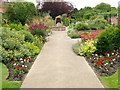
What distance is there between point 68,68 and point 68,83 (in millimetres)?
1374

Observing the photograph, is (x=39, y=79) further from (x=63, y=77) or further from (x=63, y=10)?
(x=63, y=10)

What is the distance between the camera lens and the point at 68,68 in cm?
607

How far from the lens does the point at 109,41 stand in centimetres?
798

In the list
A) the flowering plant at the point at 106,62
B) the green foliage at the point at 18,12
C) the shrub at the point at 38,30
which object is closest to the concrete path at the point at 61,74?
the flowering plant at the point at 106,62

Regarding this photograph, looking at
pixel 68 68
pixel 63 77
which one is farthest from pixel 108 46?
pixel 63 77

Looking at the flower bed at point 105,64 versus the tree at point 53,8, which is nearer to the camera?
the flower bed at point 105,64

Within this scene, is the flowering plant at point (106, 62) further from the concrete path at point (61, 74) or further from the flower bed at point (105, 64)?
the concrete path at point (61, 74)

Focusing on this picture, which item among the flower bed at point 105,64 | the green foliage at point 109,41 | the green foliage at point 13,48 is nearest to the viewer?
the flower bed at point 105,64

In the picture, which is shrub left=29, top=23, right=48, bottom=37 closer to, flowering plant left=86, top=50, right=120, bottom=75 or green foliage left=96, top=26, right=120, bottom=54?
green foliage left=96, top=26, right=120, bottom=54

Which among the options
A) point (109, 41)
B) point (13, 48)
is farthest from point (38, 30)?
point (109, 41)

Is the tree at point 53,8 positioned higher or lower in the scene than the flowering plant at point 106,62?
higher

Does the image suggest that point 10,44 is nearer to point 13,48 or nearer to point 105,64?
point 13,48

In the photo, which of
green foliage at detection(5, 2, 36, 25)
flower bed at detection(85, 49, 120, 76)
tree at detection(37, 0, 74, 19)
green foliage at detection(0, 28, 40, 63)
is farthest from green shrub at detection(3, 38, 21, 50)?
tree at detection(37, 0, 74, 19)

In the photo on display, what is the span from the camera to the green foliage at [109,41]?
7844 millimetres
